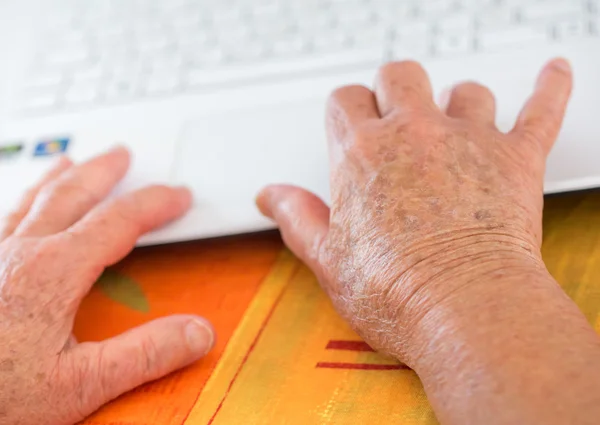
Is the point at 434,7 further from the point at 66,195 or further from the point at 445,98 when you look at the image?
the point at 66,195

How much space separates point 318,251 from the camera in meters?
0.52

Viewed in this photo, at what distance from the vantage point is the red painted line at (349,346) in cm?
50

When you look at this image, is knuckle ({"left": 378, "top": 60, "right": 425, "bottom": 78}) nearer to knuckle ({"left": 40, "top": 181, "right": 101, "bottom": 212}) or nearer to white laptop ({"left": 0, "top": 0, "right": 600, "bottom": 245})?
white laptop ({"left": 0, "top": 0, "right": 600, "bottom": 245})

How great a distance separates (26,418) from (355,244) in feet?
0.91

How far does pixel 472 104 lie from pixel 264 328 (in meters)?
0.26

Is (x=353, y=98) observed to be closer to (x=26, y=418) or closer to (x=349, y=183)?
(x=349, y=183)

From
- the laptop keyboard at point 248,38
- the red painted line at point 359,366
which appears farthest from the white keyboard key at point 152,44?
the red painted line at point 359,366

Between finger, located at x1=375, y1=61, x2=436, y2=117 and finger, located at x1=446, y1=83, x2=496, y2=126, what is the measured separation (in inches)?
0.9

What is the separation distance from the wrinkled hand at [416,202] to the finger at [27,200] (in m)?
0.25

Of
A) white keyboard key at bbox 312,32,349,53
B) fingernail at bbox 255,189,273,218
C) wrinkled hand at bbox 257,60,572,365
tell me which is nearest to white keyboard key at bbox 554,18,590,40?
wrinkled hand at bbox 257,60,572,365

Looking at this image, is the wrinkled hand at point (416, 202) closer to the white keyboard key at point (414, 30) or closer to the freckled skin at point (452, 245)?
the freckled skin at point (452, 245)

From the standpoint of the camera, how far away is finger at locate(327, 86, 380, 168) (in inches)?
20.8

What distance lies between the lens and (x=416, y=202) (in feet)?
1.51

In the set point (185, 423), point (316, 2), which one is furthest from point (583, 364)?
point (316, 2)
